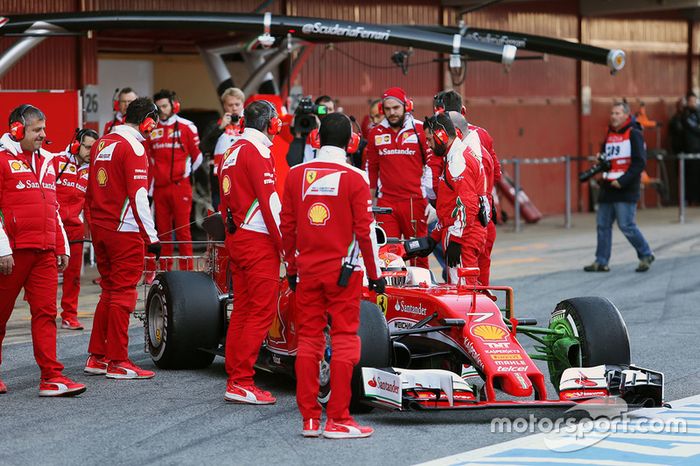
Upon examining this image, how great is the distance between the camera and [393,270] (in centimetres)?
940

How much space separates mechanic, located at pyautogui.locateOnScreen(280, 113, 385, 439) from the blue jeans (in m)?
8.54

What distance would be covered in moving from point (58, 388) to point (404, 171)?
15.3 feet

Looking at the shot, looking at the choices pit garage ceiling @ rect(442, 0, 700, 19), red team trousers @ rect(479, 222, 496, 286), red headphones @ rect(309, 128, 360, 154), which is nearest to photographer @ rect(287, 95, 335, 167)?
red headphones @ rect(309, 128, 360, 154)

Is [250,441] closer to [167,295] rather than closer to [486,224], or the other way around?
[167,295]

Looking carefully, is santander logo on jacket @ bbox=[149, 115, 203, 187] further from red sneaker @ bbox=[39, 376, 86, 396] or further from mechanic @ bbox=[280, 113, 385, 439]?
mechanic @ bbox=[280, 113, 385, 439]

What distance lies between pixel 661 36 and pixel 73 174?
17209mm

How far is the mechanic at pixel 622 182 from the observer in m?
15.6

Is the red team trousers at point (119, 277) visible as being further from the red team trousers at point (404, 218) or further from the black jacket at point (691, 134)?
the black jacket at point (691, 134)

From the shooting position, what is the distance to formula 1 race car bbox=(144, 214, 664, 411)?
312 inches

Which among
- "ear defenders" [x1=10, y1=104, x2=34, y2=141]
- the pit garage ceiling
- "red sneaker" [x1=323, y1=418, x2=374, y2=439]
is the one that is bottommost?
"red sneaker" [x1=323, y1=418, x2=374, y2=439]

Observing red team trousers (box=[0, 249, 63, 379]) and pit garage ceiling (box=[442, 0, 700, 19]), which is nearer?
red team trousers (box=[0, 249, 63, 379])

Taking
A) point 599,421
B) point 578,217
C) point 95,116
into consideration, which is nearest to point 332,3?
point 95,116

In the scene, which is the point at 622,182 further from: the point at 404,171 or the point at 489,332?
the point at 489,332

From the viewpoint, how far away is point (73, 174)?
12.3 m
